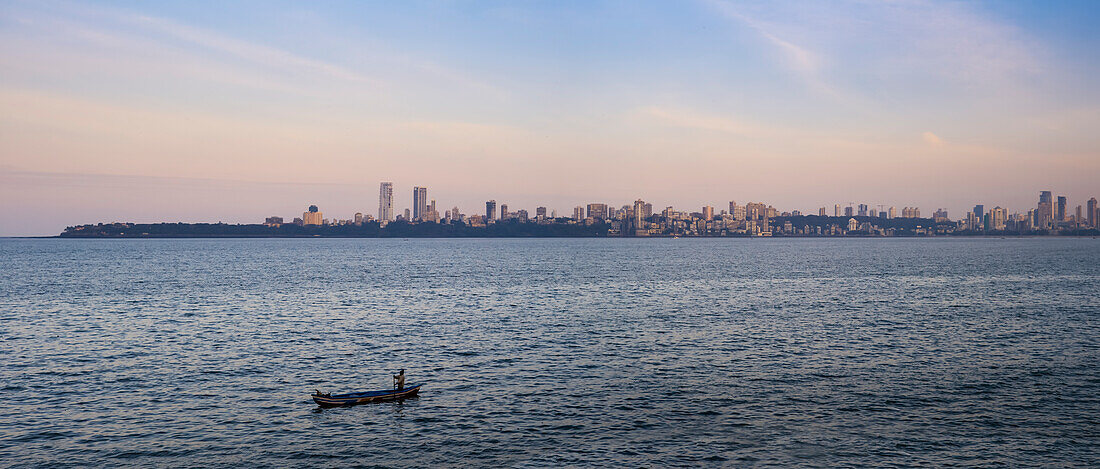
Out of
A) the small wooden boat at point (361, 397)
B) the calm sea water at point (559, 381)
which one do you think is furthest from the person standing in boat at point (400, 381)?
the calm sea water at point (559, 381)

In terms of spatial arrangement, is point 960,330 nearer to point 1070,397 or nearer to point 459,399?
point 1070,397

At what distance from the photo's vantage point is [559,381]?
176 ft

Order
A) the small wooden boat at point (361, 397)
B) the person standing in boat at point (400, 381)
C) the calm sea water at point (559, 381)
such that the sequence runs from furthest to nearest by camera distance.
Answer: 1. the person standing in boat at point (400, 381)
2. the small wooden boat at point (361, 397)
3. the calm sea water at point (559, 381)

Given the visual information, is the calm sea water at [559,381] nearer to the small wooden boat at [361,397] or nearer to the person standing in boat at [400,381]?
the small wooden boat at [361,397]

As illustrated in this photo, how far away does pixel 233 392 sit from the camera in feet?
164

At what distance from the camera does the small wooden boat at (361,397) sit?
45750 mm

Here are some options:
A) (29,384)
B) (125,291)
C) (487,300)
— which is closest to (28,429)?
(29,384)

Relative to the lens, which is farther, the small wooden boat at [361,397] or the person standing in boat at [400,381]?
the person standing in boat at [400,381]

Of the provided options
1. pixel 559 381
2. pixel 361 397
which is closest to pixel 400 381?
pixel 361 397

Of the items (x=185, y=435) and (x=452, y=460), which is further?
(x=185, y=435)

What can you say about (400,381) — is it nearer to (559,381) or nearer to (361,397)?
(361,397)

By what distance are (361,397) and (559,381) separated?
1471 cm

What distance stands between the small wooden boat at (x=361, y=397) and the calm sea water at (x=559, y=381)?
768 millimetres

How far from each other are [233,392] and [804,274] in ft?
477
